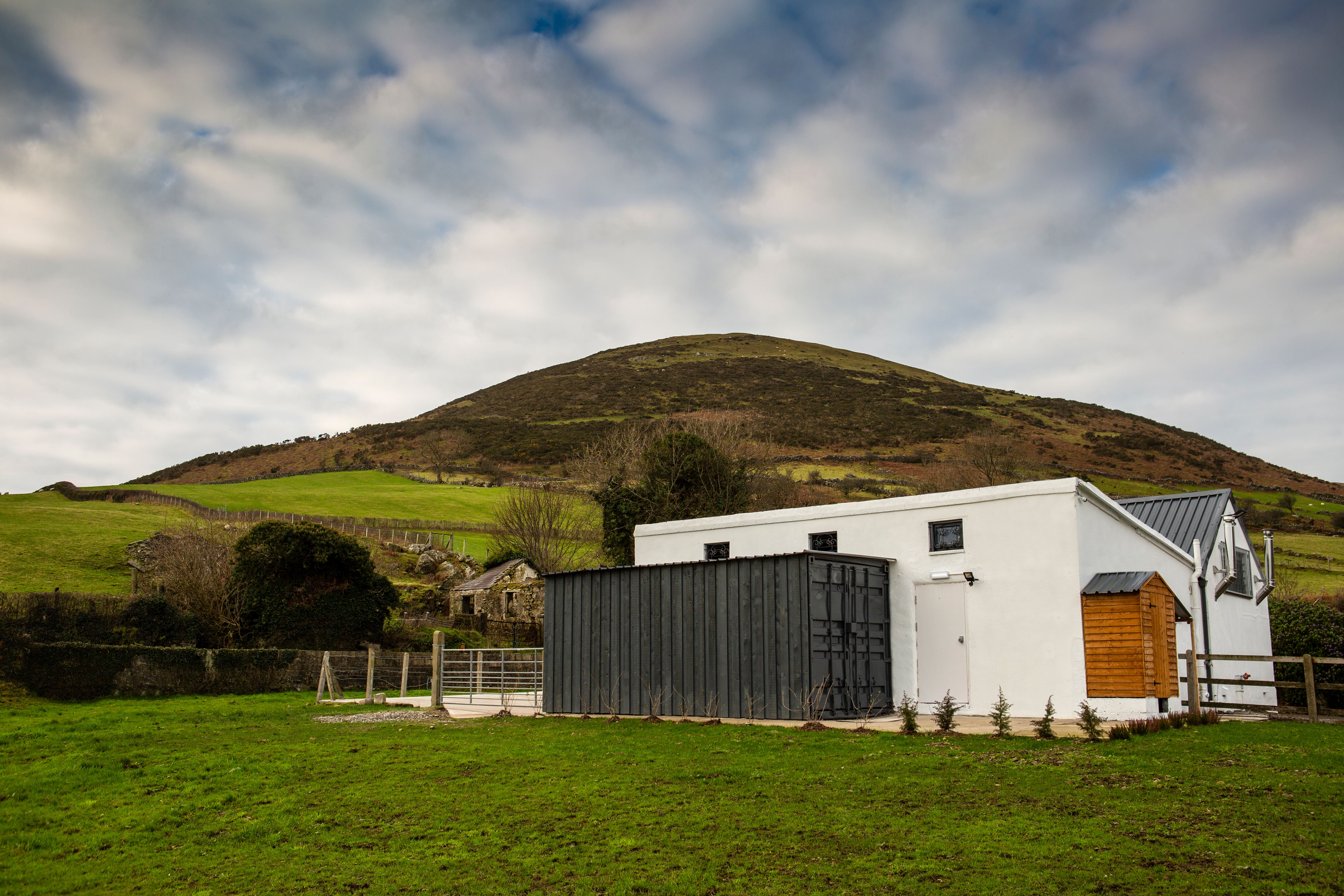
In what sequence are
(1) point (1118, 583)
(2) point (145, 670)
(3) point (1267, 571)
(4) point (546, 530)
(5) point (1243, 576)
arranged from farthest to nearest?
(4) point (546, 530)
(3) point (1267, 571)
(5) point (1243, 576)
(2) point (145, 670)
(1) point (1118, 583)

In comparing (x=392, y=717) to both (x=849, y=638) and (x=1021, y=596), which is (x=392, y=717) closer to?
(x=849, y=638)

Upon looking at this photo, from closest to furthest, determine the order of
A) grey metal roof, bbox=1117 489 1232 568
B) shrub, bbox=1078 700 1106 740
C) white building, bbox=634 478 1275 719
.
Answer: shrub, bbox=1078 700 1106 740 < white building, bbox=634 478 1275 719 < grey metal roof, bbox=1117 489 1232 568

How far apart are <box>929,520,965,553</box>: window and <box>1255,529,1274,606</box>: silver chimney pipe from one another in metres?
15.0

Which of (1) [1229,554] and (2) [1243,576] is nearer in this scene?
(1) [1229,554]

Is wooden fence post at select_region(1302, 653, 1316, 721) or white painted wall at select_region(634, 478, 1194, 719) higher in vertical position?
white painted wall at select_region(634, 478, 1194, 719)

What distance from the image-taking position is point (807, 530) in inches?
787

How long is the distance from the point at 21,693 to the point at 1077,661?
827 inches

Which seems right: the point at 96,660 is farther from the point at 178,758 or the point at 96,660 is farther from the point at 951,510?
the point at 951,510

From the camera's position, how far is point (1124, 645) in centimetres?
1534

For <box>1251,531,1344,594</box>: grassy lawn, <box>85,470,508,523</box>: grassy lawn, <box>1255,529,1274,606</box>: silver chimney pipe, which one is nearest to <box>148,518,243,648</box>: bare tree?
<box>85,470,508,523</box>: grassy lawn

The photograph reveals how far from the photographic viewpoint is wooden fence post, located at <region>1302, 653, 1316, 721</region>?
15148mm

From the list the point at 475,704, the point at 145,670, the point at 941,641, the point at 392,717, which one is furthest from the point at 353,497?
the point at 941,641

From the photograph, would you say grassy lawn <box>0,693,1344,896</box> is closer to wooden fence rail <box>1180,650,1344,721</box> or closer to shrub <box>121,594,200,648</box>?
wooden fence rail <box>1180,650,1344,721</box>

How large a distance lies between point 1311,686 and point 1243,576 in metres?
12.3
